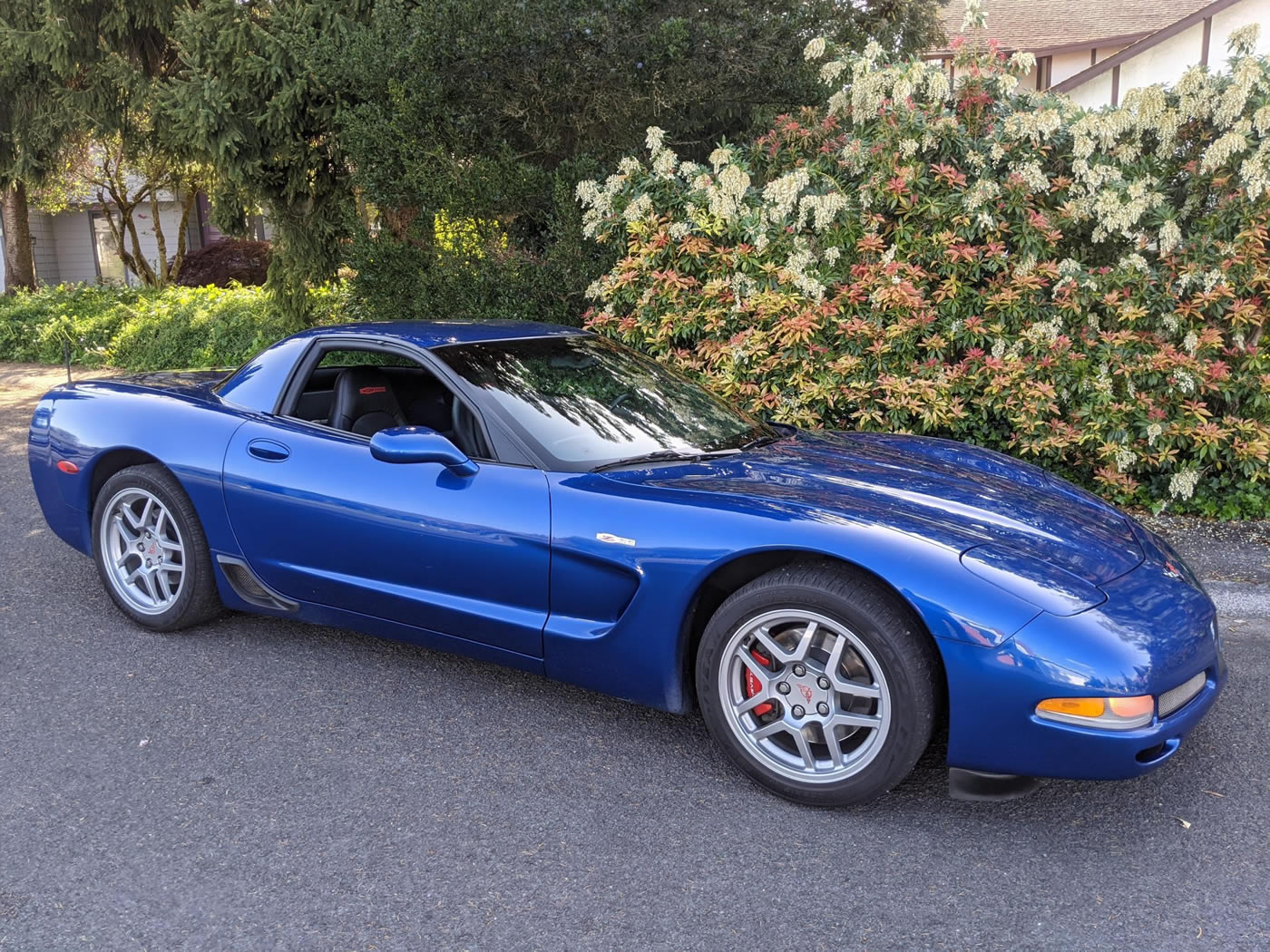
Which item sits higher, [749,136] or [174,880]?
[749,136]

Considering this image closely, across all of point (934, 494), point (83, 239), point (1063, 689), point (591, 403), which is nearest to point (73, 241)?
point (83, 239)

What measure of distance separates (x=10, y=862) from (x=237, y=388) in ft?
7.03

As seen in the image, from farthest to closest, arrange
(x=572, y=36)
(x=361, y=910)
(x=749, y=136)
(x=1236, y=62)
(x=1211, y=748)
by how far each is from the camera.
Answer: (x=749, y=136)
(x=572, y=36)
(x=1236, y=62)
(x=1211, y=748)
(x=361, y=910)

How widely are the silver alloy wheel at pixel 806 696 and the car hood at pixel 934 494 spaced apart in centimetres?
37

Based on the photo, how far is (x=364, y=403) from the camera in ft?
14.5

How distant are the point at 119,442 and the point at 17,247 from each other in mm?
16959

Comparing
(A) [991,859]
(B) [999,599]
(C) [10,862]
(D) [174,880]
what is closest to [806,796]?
(A) [991,859]

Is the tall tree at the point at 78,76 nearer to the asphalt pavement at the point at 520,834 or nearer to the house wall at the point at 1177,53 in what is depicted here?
the asphalt pavement at the point at 520,834

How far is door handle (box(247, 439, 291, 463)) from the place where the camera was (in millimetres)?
4105

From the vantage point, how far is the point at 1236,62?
19.9 ft

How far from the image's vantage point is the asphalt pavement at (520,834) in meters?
2.56

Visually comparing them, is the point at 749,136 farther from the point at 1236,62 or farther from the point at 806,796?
the point at 806,796

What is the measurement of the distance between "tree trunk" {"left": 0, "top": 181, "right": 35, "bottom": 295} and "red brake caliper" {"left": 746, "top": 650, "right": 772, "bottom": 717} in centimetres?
1887

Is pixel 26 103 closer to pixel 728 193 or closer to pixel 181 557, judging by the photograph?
pixel 728 193
